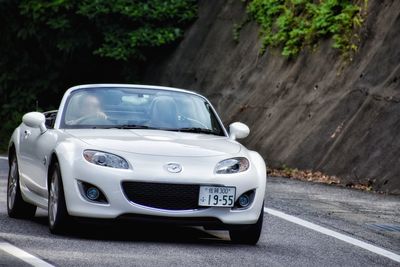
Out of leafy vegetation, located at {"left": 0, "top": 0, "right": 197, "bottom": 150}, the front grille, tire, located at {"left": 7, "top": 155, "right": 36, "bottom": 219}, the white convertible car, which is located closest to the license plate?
the white convertible car

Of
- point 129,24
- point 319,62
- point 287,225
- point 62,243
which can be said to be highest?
point 62,243

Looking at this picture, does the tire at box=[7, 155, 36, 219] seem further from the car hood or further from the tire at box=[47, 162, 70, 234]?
the car hood

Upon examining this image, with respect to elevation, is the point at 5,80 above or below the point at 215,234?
below

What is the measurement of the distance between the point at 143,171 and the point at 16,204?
2.57m

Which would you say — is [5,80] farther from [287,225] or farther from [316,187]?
[287,225]

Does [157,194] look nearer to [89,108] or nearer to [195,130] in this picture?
[195,130]

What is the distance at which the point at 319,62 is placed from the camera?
78.8 ft

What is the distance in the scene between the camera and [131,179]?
10.6 m

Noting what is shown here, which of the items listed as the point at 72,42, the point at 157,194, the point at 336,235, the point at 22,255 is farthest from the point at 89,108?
the point at 72,42

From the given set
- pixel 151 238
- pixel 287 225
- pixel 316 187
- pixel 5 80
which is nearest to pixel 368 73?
pixel 316 187

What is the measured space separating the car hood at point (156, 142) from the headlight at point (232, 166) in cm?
11

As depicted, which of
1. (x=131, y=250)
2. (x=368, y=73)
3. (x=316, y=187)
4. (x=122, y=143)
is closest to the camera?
(x=131, y=250)

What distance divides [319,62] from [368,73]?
2414mm

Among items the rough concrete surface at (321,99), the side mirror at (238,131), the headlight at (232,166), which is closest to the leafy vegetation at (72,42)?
the rough concrete surface at (321,99)
